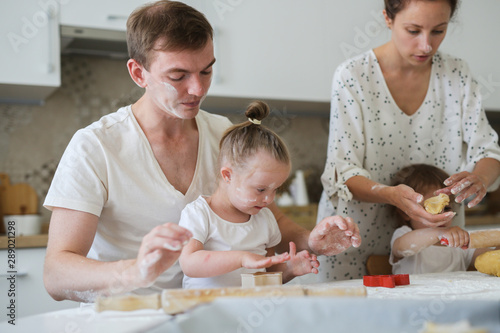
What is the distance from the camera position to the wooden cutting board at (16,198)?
2385mm

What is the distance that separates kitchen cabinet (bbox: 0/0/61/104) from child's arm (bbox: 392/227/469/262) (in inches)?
59.8

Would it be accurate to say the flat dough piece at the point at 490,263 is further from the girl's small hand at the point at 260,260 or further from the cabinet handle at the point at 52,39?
the cabinet handle at the point at 52,39

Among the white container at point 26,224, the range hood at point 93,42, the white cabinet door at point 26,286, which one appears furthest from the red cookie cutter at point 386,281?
the range hood at point 93,42

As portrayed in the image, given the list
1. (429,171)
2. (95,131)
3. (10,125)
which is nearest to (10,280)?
(10,125)

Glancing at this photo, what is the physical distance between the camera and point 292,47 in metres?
2.77

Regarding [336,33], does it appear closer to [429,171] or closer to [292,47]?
[292,47]

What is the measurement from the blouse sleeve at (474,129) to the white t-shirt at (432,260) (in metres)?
0.24

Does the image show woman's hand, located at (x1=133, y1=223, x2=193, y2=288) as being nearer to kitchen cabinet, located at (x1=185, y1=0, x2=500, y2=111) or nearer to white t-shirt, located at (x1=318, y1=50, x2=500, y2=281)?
white t-shirt, located at (x1=318, y1=50, x2=500, y2=281)

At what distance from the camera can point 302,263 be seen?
1.15 metres

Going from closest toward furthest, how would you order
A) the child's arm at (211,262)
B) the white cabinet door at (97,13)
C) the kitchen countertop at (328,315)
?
the kitchen countertop at (328,315)
the child's arm at (211,262)
the white cabinet door at (97,13)

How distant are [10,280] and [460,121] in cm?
161

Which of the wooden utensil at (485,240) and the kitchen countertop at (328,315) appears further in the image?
the wooden utensil at (485,240)

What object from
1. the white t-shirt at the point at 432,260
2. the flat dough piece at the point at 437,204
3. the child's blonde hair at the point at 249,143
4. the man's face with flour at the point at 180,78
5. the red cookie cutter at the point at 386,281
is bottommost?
the white t-shirt at the point at 432,260

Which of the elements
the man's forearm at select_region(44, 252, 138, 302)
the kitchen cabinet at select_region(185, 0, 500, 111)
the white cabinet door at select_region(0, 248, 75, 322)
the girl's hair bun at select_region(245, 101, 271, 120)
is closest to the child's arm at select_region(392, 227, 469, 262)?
the girl's hair bun at select_region(245, 101, 271, 120)
